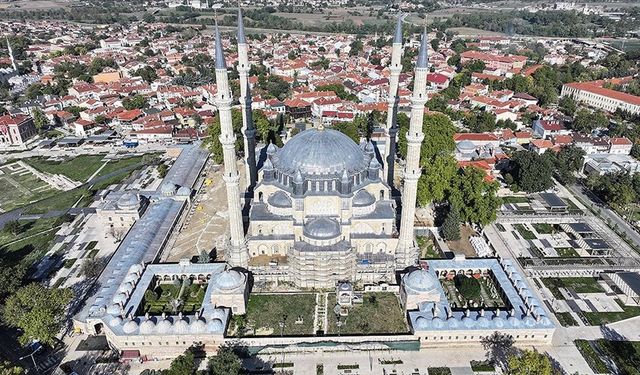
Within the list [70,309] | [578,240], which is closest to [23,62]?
[70,309]

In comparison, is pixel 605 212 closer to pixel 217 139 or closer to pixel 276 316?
pixel 276 316

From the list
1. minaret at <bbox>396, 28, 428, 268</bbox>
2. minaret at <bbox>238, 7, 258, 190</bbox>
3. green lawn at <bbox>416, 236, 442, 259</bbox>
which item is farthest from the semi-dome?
minaret at <bbox>238, 7, 258, 190</bbox>

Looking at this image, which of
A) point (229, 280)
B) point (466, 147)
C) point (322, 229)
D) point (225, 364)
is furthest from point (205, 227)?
point (466, 147)

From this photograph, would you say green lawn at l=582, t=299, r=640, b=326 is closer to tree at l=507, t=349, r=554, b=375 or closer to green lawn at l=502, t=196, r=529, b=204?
tree at l=507, t=349, r=554, b=375

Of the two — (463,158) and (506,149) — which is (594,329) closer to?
(463,158)

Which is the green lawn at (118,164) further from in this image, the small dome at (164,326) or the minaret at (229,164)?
the small dome at (164,326)

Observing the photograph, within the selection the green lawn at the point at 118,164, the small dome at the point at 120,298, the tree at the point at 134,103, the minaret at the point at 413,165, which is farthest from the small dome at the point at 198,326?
the tree at the point at 134,103
